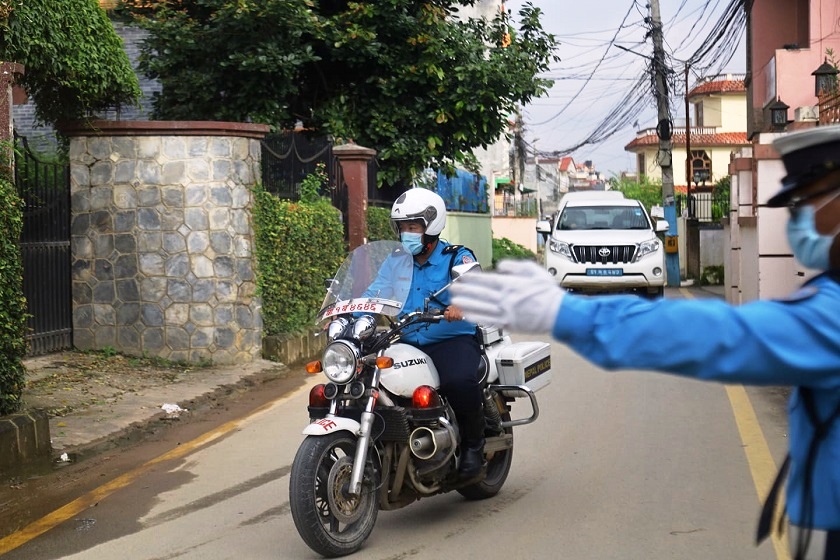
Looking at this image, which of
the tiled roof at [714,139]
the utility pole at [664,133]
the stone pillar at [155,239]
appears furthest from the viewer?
the tiled roof at [714,139]

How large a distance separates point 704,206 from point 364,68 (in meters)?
20.3

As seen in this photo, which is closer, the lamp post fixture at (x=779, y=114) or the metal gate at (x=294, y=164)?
the metal gate at (x=294, y=164)

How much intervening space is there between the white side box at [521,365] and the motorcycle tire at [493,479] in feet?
0.85

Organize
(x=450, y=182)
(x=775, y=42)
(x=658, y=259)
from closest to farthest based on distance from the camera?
(x=658, y=259) → (x=775, y=42) → (x=450, y=182)

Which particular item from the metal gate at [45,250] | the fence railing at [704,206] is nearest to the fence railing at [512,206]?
the fence railing at [704,206]

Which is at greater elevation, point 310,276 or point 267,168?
point 267,168


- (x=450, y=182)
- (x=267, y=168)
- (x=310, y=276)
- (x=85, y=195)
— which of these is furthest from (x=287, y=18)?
(x=450, y=182)

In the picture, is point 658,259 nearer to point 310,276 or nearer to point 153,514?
point 310,276

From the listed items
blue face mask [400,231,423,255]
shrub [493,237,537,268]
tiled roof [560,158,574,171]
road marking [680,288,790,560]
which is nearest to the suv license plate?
road marking [680,288,790,560]

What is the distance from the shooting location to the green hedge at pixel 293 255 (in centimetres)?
1227

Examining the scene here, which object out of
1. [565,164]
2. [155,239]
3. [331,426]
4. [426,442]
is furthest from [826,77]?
[565,164]

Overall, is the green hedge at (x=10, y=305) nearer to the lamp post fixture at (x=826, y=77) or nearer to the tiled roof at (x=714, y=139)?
the lamp post fixture at (x=826, y=77)

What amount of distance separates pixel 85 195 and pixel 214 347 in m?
2.10

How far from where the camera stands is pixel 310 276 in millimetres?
13797
